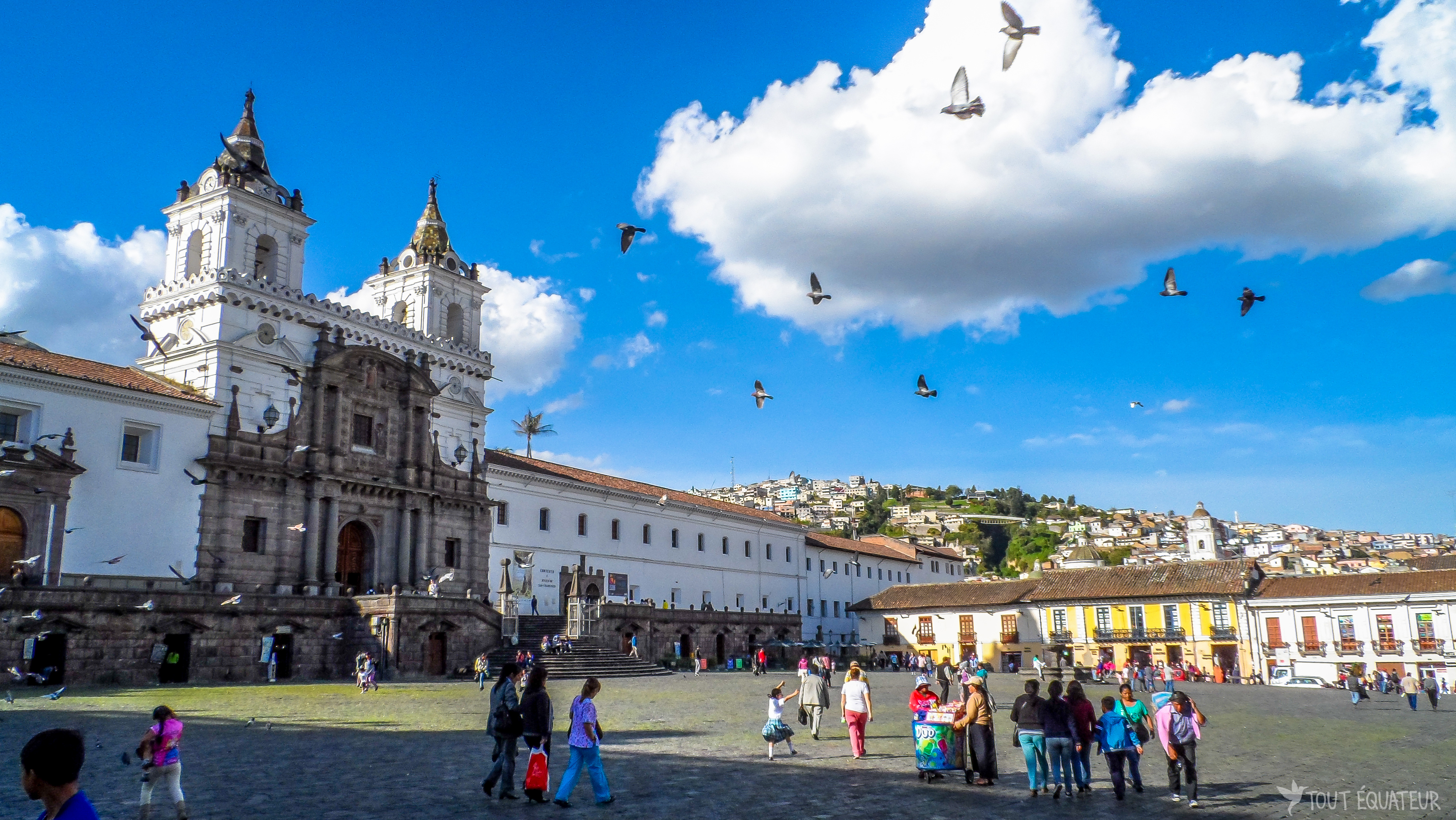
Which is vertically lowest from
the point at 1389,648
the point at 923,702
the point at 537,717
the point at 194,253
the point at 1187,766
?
the point at 1389,648

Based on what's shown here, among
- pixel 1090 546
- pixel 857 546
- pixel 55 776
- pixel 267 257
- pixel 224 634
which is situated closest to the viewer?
pixel 55 776

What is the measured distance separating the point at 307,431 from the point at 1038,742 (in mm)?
33529

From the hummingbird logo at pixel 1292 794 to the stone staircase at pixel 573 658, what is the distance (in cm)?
2453

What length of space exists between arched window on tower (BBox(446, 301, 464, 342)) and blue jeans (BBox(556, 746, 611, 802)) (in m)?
39.6

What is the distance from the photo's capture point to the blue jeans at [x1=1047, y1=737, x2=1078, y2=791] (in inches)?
470

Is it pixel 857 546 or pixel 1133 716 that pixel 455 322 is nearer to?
pixel 857 546

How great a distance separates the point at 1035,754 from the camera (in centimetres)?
1204

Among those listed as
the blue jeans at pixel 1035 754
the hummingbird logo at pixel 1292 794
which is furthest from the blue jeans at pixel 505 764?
the hummingbird logo at pixel 1292 794

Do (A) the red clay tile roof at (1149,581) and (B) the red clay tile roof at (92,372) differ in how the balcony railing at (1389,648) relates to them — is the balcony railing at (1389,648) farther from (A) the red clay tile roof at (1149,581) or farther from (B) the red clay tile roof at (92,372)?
(B) the red clay tile roof at (92,372)

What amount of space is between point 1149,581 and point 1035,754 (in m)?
A: 51.8

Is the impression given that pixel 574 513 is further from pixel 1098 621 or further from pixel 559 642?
pixel 1098 621

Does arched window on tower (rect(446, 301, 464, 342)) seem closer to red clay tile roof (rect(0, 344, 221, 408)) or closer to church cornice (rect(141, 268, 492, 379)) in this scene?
church cornice (rect(141, 268, 492, 379))

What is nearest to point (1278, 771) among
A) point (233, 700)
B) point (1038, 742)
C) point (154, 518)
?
point (1038, 742)

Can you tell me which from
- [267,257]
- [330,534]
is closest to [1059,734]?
[330,534]
